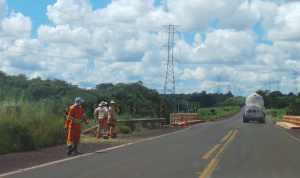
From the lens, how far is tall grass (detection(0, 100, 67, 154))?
546 inches

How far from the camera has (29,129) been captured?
48.9 ft

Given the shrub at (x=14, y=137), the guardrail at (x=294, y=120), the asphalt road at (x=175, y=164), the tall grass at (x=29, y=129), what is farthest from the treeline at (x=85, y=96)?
the guardrail at (x=294, y=120)

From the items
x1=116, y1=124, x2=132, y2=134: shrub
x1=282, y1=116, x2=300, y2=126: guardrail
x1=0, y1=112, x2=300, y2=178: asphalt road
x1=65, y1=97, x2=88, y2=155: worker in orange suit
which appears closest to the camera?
x1=0, y1=112, x2=300, y2=178: asphalt road

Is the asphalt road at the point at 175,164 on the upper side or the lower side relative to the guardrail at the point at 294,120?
lower

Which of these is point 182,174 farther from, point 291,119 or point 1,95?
point 291,119

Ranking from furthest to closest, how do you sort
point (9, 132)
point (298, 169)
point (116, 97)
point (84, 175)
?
point (116, 97) → point (9, 132) → point (298, 169) → point (84, 175)

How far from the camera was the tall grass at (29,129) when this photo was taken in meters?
13.9

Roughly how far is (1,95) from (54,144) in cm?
478

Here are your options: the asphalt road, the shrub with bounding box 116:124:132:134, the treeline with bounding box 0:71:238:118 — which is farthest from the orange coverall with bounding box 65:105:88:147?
the shrub with bounding box 116:124:132:134

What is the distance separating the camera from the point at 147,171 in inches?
390

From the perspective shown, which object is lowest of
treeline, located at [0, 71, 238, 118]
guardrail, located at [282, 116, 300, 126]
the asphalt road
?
the asphalt road

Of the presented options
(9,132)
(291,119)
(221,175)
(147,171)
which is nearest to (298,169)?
(221,175)

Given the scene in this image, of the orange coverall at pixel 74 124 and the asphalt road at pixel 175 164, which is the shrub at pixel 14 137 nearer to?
the orange coverall at pixel 74 124

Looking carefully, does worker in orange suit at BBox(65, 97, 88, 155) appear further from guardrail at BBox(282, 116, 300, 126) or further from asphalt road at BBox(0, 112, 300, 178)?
guardrail at BBox(282, 116, 300, 126)
